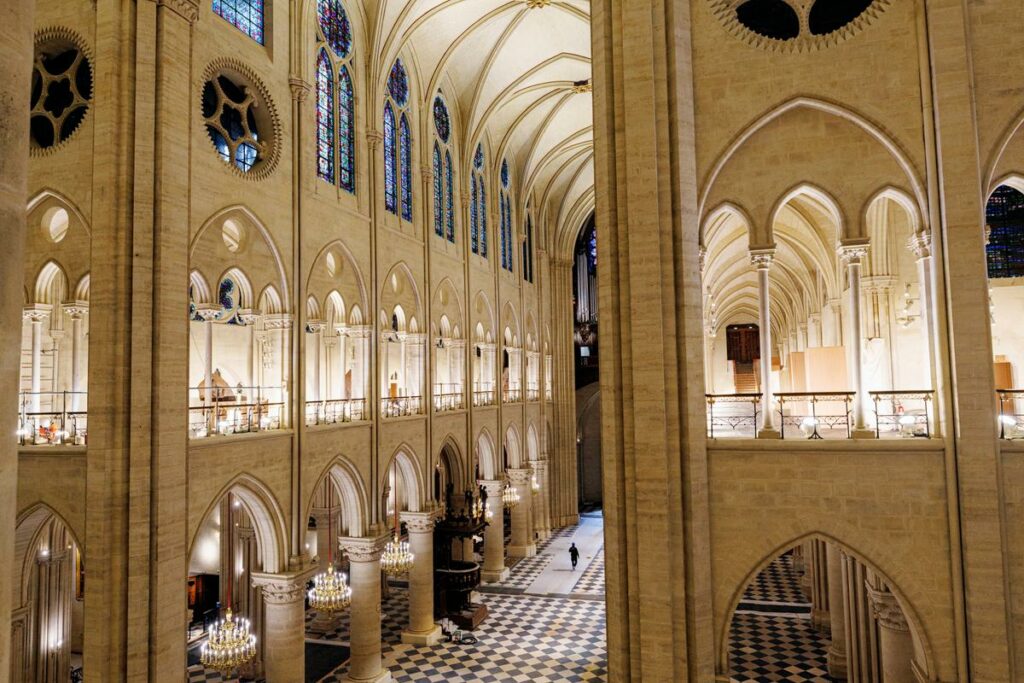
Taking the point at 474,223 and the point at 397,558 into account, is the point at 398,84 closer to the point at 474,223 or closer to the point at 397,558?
the point at 474,223

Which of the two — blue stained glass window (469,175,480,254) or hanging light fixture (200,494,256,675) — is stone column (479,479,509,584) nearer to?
blue stained glass window (469,175,480,254)

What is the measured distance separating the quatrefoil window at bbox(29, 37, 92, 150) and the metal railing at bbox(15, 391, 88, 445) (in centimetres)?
466

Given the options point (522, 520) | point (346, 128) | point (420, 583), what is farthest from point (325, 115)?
point (522, 520)

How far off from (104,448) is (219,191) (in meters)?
4.93

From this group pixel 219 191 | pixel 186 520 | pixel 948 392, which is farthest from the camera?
pixel 219 191

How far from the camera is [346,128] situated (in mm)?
16938

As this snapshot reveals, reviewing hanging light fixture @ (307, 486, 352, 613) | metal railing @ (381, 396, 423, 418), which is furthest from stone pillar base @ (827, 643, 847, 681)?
metal railing @ (381, 396, 423, 418)

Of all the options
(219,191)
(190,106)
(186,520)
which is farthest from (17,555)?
(190,106)

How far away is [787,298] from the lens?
29.1 m

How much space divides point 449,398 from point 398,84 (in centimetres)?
987

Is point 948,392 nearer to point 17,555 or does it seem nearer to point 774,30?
point 774,30

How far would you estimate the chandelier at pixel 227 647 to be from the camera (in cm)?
1224

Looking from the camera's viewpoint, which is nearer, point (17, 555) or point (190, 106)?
point (190, 106)

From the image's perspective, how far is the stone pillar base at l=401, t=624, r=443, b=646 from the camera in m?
18.9
